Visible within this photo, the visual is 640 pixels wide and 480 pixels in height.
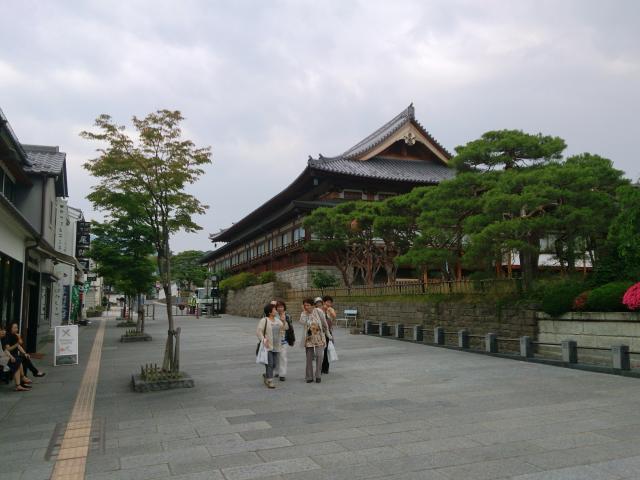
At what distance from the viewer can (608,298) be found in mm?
13141

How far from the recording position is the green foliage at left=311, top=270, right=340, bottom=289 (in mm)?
31547

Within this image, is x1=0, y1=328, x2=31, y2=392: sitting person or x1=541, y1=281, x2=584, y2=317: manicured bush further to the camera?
x1=541, y1=281, x2=584, y2=317: manicured bush

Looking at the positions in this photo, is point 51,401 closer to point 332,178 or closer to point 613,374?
point 613,374

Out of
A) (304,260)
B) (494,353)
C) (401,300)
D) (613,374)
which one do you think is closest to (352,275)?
(304,260)

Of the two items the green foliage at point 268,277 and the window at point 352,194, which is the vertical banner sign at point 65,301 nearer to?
the green foliage at point 268,277

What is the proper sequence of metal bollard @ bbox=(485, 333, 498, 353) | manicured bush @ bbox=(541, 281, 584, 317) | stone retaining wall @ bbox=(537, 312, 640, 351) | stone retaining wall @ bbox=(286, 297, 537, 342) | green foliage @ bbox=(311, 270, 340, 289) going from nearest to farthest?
stone retaining wall @ bbox=(537, 312, 640, 351) → manicured bush @ bbox=(541, 281, 584, 317) → metal bollard @ bbox=(485, 333, 498, 353) → stone retaining wall @ bbox=(286, 297, 537, 342) → green foliage @ bbox=(311, 270, 340, 289)

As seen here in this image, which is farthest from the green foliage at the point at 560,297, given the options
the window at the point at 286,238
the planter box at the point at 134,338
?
the window at the point at 286,238

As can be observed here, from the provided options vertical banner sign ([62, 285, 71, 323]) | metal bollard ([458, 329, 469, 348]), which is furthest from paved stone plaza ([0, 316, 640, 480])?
vertical banner sign ([62, 285, 71, 323])

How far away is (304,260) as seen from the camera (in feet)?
115

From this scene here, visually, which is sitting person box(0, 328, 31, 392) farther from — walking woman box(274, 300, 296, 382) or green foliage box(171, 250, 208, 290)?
green foliage box(171, 250, 208, 290)

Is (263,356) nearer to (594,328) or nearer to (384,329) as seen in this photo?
(594,328)

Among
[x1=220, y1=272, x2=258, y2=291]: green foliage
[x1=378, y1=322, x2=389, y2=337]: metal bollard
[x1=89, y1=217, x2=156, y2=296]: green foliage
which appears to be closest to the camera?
[x1=378, y1=322, x2=389, y2=337]: metal bollard

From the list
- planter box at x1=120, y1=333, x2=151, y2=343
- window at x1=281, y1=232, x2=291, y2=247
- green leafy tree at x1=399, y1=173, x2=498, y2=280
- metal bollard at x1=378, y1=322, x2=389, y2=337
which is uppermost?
window at x1=281, y1=232, x2=291, y2=247

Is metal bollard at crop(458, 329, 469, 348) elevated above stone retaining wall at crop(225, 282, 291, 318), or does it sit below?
below
